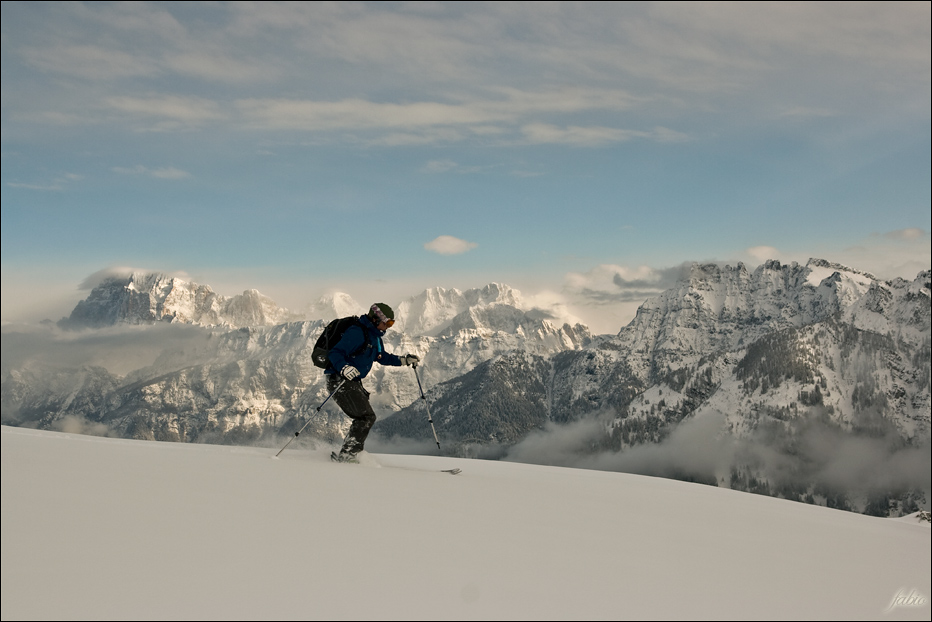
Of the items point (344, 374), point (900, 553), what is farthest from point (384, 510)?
point (900, 553)

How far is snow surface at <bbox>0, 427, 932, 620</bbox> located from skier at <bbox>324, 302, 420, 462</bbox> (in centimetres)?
280

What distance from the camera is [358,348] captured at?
1064cm

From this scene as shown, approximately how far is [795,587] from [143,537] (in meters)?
5.03

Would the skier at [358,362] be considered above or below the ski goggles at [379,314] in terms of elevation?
below

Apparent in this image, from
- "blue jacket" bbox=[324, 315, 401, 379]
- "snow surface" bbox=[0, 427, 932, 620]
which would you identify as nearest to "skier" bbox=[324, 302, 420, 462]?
"blue jacket" bbox=[324, 315, 401, 379]

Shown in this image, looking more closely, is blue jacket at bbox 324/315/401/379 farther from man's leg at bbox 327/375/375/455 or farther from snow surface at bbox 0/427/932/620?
snow surface at bbox 0/427/932/620

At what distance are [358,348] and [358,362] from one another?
0.25 meters

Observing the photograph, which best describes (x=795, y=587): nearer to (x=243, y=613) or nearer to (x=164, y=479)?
(x=243, y=613)

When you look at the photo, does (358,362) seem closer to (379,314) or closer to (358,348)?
(358,348)

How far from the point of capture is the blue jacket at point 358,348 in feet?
34.3

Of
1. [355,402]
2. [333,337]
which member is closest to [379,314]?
[333,337]

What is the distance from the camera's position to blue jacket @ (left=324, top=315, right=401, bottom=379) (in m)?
10.5

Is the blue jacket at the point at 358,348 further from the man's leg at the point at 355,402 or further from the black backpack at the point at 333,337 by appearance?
the man's leg at the point at 355,402

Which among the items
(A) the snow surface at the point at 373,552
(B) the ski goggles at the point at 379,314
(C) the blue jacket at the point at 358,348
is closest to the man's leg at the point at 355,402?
(C) the blue jacket at the point at 358,348
